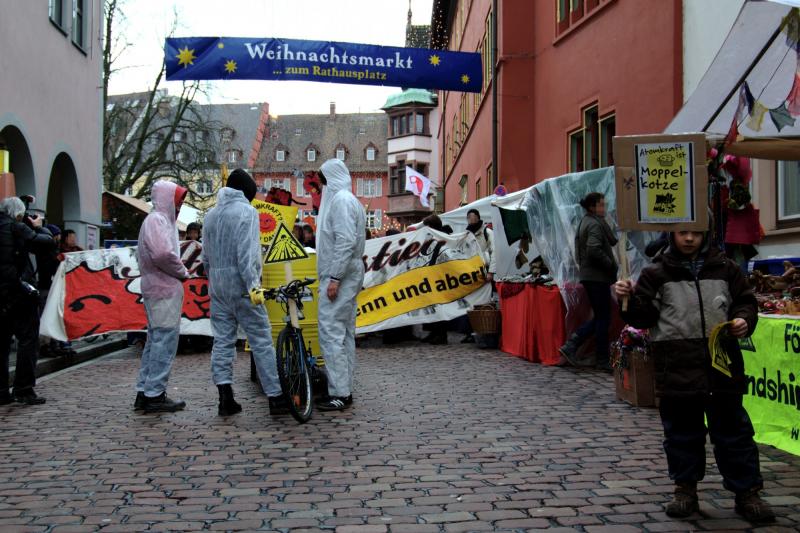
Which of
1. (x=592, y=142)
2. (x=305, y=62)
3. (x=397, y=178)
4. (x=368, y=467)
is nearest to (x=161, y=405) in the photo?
(x=368, y=467)

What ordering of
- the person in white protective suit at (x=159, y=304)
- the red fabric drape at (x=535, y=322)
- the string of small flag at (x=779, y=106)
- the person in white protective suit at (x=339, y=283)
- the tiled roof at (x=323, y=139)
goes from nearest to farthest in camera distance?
1. the string of small flag at (x=779, y=106)
2. the person in white protective suit at (x=339, y=283)
3. the person in white protective suit at (x=159, y=304)
4. the red fabric drape at (x=535, y=322)
5. the tiled roof at (x=323, y=139)

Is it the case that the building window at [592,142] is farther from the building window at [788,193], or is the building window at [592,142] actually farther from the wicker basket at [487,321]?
the building window at [788,193]

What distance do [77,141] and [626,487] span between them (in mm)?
17825

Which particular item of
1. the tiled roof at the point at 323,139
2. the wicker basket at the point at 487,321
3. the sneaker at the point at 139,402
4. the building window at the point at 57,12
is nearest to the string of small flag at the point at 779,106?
the sneaker at the point at 139,402

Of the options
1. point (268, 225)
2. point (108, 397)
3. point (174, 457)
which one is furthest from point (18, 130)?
point (174, 457)

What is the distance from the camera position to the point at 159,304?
7.61 metres

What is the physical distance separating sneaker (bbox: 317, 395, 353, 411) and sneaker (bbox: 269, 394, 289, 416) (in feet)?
1.11

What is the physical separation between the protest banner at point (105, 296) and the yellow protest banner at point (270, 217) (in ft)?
4.64

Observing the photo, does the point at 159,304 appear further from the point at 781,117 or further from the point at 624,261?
the point at 781,117

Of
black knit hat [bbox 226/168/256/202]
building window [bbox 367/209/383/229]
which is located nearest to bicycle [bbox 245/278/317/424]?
black knit hat [bbox 226/168/256/202]

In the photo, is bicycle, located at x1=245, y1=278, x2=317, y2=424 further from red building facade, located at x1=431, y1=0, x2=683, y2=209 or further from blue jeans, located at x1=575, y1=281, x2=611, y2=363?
red building facade, located at x1=431, y1=0, x2=683, y2=209

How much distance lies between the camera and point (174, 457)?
5750 mm

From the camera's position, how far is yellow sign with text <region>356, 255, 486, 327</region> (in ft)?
45.1

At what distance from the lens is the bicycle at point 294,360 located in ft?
22.5
